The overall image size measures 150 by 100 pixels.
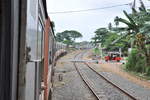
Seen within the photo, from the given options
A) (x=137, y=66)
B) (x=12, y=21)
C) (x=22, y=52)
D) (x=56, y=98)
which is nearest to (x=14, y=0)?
(x=12, y=21)

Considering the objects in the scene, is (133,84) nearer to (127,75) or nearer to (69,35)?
(127,75)

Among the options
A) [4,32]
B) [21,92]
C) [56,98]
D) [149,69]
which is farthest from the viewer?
[149,69]

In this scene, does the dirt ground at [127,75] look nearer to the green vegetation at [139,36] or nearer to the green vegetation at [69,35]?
the green vegetation at [139,36]

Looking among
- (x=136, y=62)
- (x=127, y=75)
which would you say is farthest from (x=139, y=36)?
(x=136, y=62)

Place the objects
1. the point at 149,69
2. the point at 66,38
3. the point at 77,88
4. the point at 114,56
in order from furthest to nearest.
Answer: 1. the point at 66,38
2. the point at 114,56
3. the point at 149,69
4. the point at 77,88

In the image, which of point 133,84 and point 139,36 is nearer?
point 133,84

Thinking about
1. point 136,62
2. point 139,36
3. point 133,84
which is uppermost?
point 139,36

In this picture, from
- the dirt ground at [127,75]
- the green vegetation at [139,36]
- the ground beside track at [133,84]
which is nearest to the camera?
the ground beside track at [133,84]

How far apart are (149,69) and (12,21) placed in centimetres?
1901

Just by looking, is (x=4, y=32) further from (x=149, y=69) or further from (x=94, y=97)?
(x=149, y=69)

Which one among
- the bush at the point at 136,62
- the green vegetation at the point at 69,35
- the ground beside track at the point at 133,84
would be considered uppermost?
the green vegetation at the point at 69,35

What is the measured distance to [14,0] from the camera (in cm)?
141

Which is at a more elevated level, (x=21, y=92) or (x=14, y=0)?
(x=14, y=0)

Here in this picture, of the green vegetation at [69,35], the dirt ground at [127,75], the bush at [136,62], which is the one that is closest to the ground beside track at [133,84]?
the dirt ground at [127,75]
